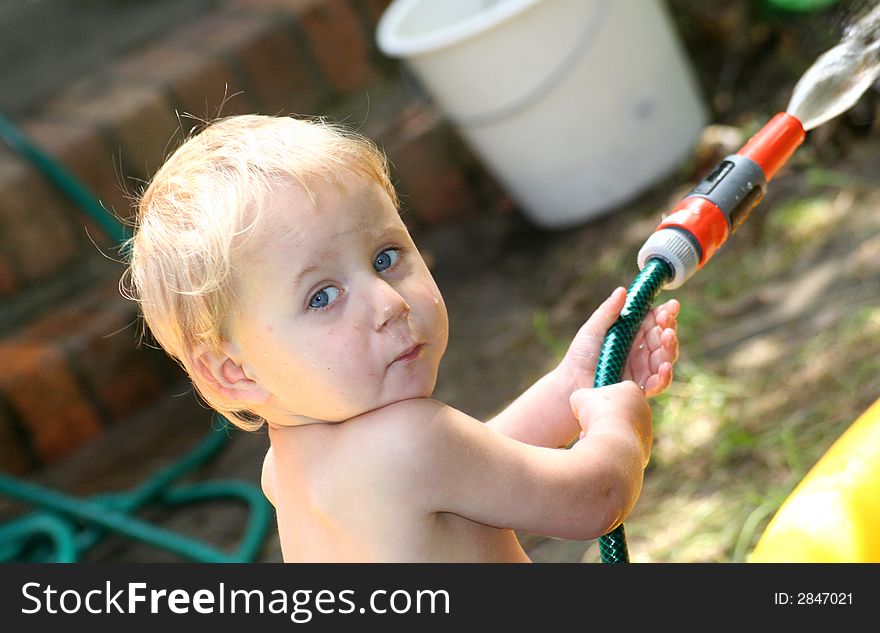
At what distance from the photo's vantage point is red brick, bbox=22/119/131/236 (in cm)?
260

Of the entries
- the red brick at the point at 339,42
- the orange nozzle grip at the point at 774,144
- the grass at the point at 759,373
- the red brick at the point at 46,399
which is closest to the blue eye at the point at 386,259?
the orange nozzle grip at the point at 774,144

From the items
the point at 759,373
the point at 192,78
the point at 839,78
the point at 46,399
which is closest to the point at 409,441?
the point at 839,78

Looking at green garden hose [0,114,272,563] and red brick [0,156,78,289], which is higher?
red brick [0,156,78,289]

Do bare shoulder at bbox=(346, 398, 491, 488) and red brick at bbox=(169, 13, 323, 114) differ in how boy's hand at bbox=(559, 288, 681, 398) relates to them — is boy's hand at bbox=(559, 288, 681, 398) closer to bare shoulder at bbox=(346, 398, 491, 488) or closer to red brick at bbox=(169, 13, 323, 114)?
bare shoulder at bbox=(346, 398, 491, 488)

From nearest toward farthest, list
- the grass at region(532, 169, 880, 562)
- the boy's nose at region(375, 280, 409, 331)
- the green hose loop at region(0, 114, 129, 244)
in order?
the boy's nose at region(375, 280, 409, 331) → the grass at region(532, 169, 880, 562) → the green hose loop at region(0, 114, 129, 244)

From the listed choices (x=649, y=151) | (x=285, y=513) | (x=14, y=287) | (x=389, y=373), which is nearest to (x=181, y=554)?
(x=14, y=287)

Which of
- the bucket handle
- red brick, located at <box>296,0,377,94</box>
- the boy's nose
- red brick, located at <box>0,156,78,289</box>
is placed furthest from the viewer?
red brick, located at <box>296,0,377,94</box>

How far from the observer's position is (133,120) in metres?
2.68

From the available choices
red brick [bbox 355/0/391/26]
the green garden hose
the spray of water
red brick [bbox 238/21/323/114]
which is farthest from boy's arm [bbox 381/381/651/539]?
red brick [bbox 355/0/391/26]

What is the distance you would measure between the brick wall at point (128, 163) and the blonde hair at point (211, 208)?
1.17 m

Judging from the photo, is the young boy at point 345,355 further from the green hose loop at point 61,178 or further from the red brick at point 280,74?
the red brick at point 280,74

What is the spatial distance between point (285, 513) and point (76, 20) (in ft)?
8.05

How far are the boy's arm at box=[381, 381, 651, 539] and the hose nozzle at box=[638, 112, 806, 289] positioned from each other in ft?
0.53

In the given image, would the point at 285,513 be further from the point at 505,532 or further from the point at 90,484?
the point at 90,484
